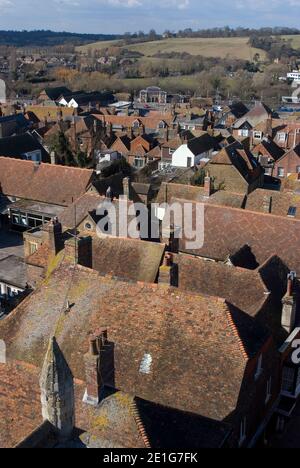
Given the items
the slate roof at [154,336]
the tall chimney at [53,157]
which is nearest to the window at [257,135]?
the tall chimney at [53,157]

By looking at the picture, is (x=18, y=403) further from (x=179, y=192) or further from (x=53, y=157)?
(x=53, y=157)

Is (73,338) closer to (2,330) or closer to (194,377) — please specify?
(2,330)

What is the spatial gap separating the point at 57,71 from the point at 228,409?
7306 inches

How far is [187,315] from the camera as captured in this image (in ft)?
60.7

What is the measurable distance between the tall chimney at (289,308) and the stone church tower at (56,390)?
13.0 metres

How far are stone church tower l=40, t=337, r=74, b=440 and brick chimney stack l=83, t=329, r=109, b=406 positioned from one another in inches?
92.1

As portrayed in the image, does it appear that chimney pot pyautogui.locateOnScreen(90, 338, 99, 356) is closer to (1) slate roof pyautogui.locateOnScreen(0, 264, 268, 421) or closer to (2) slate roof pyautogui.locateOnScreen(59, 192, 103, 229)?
(1) slate roof pyautogui.locateOnScreen(0, 264, 268, 421)

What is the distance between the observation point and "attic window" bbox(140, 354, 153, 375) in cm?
1794

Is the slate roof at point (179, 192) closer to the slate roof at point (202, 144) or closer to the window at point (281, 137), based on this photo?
the slate roof at point (202, 144)

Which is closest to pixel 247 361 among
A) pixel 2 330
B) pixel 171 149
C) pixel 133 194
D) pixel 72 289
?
pixel 72 289

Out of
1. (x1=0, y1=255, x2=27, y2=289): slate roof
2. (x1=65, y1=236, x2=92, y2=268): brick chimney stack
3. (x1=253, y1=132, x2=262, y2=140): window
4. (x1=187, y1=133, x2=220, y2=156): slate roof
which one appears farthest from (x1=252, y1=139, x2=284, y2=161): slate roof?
(x1=65, y1=236, x2=92, y2=268): brick chimney stack

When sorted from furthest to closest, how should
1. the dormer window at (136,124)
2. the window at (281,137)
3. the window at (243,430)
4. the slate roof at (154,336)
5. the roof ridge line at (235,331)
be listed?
the dormer window at (136,124), the window at (281,137), the window at (243,430), the roof ridge line at (235,331), the slate roof at (154,336)

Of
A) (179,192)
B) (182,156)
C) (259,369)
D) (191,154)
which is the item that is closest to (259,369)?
(259,369)

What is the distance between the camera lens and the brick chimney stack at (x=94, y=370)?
49.6ft
